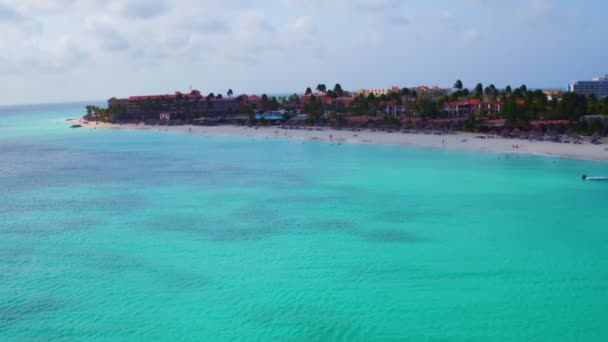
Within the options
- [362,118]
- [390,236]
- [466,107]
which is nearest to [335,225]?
[390,236]

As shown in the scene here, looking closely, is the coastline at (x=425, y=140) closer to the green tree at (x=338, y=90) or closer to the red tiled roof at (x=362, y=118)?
the red tiled roof at (x=362, y=118)

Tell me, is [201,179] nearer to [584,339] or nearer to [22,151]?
[584,339]

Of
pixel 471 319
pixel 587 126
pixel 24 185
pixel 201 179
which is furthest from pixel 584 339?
pixel 587 126

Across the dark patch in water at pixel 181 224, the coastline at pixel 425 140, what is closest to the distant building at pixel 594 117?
the coastline at pixel 425 140

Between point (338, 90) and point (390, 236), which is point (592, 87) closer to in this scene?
point (338, 90)

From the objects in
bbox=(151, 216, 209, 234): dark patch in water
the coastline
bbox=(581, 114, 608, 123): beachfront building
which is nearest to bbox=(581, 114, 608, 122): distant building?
bbox=(581, 114, 608, 123): beachfront building

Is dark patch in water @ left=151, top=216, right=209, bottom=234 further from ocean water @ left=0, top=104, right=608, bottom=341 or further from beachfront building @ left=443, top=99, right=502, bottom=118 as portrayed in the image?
beachfront building @ left=443, top=99, right=502, bottom=118
